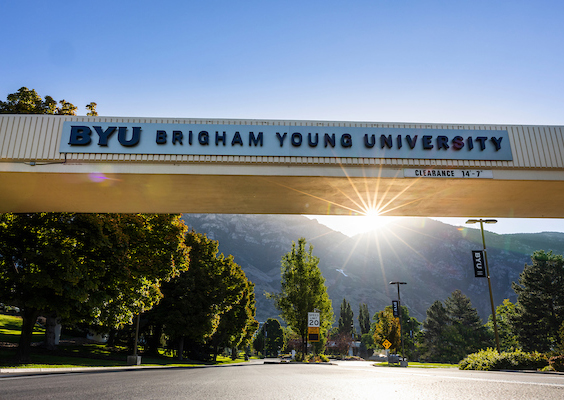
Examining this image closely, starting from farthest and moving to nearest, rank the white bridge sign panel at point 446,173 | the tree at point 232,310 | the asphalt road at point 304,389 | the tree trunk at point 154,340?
1. the tree at point 232,310
2. the tree trunk at point 154,340
3. the white bridge sign panel at point 446,173
4. the asphalt road at point 304,389

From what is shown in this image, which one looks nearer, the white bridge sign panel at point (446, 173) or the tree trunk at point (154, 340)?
the white bridge sign panel at point (446, 173)

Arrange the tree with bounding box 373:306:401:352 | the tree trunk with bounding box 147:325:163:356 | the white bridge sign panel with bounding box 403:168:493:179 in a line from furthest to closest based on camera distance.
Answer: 1. the tree with bounding box 373:306:401:352
2. the tree trunk with bounding box 147:325:163:356
3. the white bridge sign panel with bounding box 403:168:493:179

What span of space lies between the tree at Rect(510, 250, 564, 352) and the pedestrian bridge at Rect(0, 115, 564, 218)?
1988 inches

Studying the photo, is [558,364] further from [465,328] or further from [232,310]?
[465,328]

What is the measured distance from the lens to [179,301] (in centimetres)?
4097

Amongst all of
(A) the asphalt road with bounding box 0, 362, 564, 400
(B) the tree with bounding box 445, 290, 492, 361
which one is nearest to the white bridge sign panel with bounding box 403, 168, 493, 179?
(A) the asphalt road with bounding box 0, 362, 564, 400

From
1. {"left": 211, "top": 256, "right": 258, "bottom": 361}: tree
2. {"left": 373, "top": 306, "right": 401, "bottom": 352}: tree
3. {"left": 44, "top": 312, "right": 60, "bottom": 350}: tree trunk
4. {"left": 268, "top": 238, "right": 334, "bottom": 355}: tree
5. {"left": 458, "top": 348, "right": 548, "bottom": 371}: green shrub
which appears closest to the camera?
{"left": 458, "top": 348, "right": 548, "bottom": 371}: green shrub

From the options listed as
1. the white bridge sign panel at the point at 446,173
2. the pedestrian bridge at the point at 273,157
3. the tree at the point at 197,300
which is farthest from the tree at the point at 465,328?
the white bridge sign panel at the point at 446,173

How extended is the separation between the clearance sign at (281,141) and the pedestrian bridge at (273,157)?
0.12 ft

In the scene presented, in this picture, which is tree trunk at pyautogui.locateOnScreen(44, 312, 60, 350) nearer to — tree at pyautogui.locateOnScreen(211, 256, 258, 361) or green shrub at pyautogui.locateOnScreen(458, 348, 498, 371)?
tree at pyautogui.locateOnScreen(211, 256, 258, 361)

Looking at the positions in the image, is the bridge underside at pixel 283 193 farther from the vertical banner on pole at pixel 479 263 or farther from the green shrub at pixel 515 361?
the vertical banner on pole at pixel 479 263

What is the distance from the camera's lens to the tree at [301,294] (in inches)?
1855

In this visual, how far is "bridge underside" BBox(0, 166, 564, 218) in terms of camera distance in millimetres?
14734

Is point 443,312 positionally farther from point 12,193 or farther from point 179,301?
point 12,193
